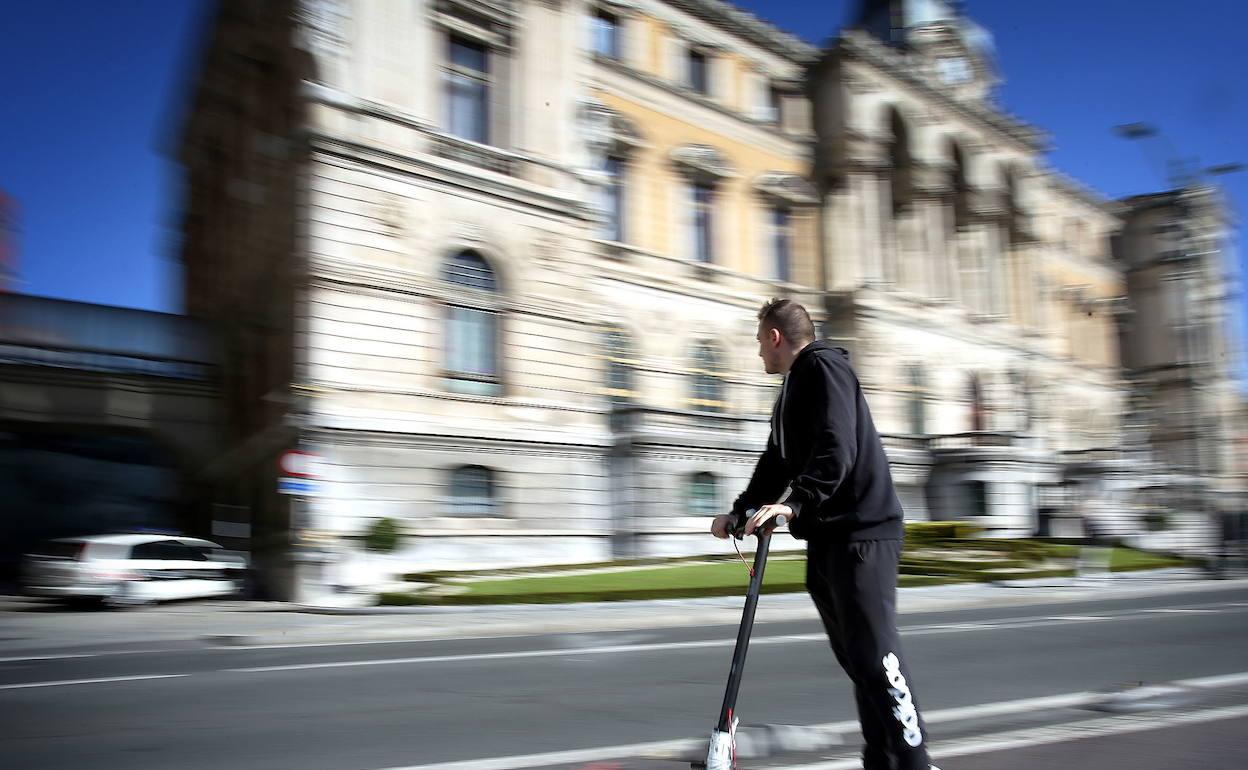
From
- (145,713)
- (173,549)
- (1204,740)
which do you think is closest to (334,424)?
(173,549)

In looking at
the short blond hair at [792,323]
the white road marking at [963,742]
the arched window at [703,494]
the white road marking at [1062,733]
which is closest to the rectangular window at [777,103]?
the arched window at [703,494]

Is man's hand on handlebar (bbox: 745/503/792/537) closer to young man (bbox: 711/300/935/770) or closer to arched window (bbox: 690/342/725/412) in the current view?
young man (bbox: 711/300/935/770)

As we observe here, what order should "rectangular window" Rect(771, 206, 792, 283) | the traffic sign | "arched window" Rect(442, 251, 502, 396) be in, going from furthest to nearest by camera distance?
"rectangular window" Rect(771, 206, 792, 283), "arched window" Rect(442, 251, 502, 396), the traffic sign

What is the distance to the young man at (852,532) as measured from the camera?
3.78 meters

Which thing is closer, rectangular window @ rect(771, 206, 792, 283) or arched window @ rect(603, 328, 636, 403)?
arched window @ rect(603, 328, 636, 403)

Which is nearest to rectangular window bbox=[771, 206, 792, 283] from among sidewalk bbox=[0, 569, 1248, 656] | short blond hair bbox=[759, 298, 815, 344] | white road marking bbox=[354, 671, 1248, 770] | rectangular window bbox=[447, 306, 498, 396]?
rectangular window bbox=[447, 306, 498, 396]

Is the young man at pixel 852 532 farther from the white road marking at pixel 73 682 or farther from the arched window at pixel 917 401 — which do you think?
the arched window at pixel 917 401

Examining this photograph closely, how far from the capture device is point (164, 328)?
2958 cm

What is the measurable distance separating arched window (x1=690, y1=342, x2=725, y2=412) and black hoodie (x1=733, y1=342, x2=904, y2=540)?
2906 centimetres

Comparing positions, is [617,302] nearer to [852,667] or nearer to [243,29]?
[243,29]

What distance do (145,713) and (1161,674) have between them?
7183mm

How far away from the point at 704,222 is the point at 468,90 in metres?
13.2

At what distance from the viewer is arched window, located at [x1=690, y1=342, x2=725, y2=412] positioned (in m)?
33.7

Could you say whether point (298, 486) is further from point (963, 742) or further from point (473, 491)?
point (963, 742)
